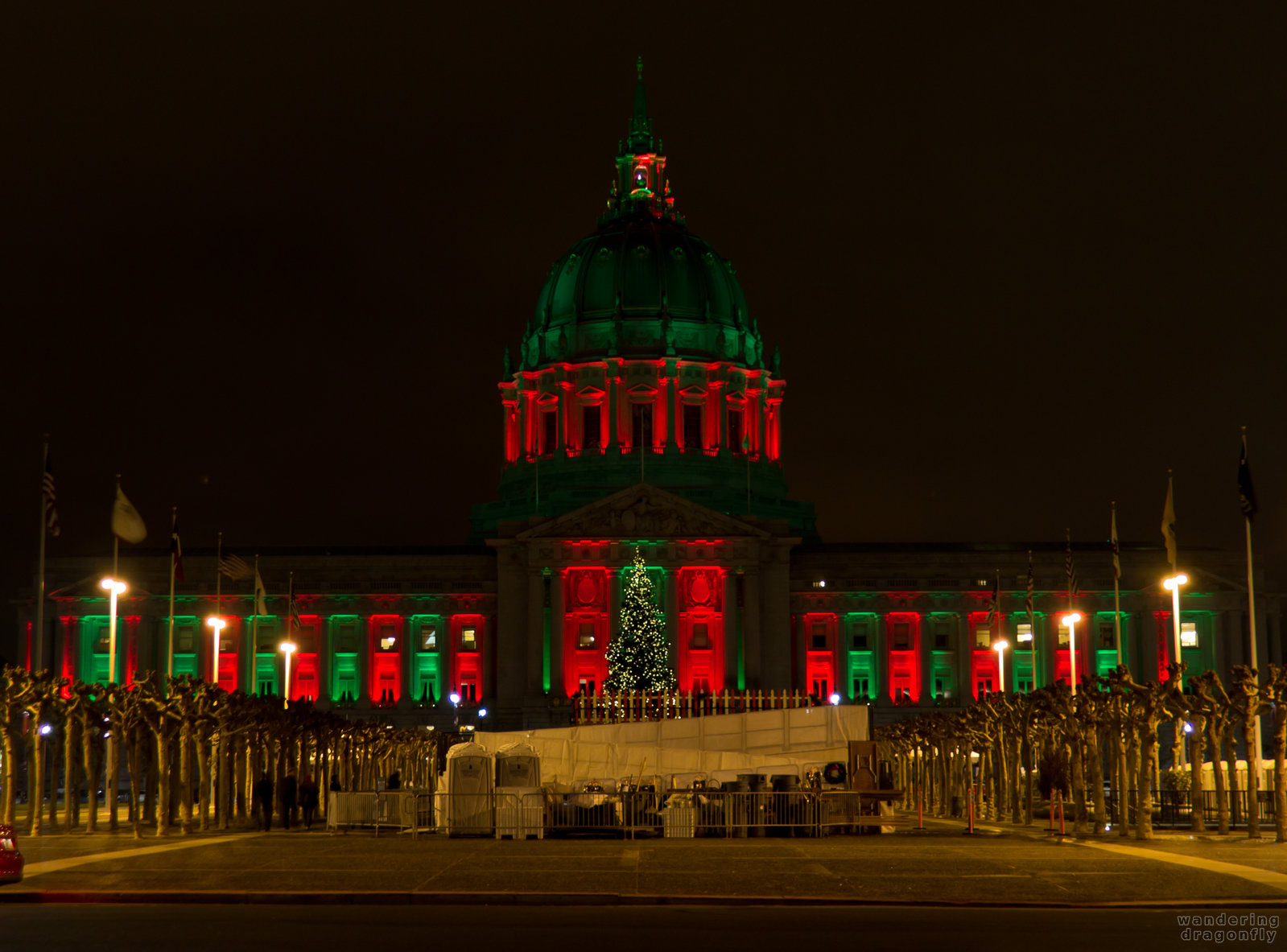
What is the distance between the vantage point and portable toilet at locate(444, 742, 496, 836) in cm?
4797

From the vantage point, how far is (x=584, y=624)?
12619cm

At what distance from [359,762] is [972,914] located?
5931cm

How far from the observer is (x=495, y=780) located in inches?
1930

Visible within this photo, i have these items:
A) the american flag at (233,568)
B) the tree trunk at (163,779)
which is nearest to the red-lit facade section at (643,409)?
the american flag at (233,568)

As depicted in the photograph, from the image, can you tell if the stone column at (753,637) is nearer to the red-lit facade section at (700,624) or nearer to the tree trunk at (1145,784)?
the red-lit facade section at (700,624)

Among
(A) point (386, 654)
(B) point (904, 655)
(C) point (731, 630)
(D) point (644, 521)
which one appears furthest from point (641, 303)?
(B) point (904, 655)

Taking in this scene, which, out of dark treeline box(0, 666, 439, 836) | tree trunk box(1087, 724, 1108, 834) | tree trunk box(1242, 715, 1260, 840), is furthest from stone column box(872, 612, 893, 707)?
tree trunk box(1087, 724, 1108, 834)

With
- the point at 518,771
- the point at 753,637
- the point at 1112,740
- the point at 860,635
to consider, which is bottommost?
the point at 518,771

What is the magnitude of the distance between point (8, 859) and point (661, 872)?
37.0 feet

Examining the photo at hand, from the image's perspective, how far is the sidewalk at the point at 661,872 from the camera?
28.4 m

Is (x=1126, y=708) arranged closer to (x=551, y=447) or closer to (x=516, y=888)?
(x=516, y=888)

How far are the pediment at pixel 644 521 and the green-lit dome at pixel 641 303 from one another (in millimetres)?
24384

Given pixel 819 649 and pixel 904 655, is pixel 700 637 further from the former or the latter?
pixel 904 655

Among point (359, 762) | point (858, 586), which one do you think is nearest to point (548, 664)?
point (858, 586)
